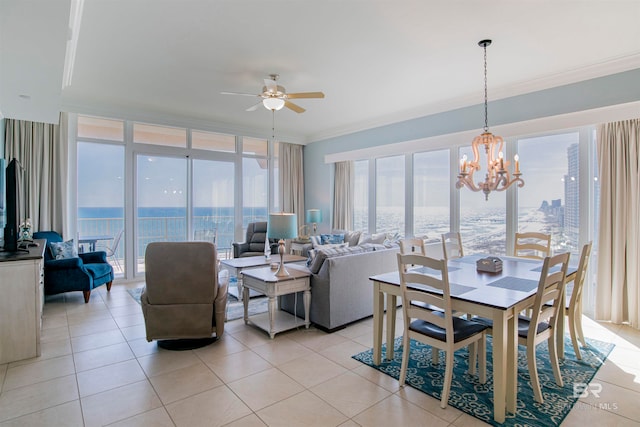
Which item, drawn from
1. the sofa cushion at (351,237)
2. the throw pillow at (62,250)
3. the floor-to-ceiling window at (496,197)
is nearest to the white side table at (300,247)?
the sofa cushion at (351,237)

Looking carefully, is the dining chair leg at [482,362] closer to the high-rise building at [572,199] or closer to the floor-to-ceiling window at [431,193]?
the high-rise building at [572,199]

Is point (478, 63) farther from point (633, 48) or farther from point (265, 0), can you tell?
point (265, 0)

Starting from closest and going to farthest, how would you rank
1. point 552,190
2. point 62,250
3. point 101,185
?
point 552,190, point 62,250, point 101,185

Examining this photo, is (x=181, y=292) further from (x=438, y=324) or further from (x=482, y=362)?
(x=482, y=362)

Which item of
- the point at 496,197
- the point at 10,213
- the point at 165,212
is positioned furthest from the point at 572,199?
the point at 165,212

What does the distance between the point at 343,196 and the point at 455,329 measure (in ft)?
16.4

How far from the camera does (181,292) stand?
3.10 metres

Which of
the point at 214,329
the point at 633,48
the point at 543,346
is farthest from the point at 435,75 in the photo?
the point at 214,329

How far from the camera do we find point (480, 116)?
15.7 ft

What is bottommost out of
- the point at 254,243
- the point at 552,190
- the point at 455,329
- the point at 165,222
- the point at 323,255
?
the point at 455,329

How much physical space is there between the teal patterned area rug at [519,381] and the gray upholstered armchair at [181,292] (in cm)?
147

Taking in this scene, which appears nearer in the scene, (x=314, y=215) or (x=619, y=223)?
(x=619, y=223)

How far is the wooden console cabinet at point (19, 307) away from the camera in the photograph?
2834 millimetres

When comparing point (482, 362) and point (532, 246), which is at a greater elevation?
point (532, 246)
